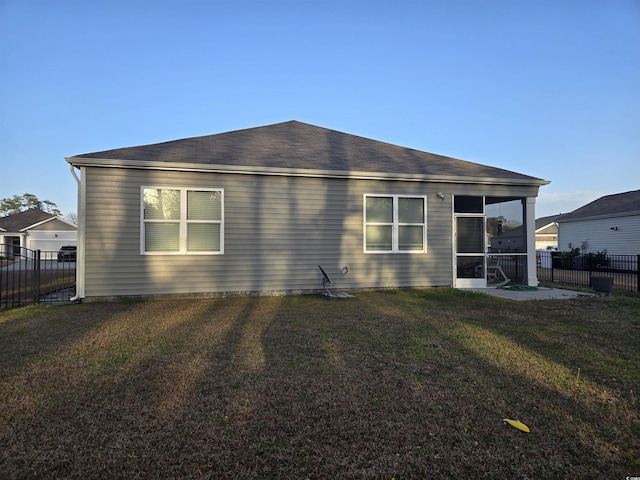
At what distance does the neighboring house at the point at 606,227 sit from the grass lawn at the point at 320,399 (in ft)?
56.3

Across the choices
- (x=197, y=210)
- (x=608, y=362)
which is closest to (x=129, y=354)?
(x=197, y=210)

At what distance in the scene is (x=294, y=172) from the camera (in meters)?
8.68

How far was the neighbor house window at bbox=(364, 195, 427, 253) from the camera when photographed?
368 inches

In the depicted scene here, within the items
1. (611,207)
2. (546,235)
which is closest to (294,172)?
(611,207)

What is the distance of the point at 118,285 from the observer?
7941mm

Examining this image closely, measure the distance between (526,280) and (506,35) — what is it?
7.98 meters

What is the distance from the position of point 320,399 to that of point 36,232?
142ft

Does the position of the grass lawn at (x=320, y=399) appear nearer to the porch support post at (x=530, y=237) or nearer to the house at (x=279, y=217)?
the house at (x=279, y=217)

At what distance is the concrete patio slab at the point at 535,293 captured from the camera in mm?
8366

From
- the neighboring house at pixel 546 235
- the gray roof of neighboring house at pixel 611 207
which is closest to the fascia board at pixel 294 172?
the gray roof of neighboring house at pixel 611 207

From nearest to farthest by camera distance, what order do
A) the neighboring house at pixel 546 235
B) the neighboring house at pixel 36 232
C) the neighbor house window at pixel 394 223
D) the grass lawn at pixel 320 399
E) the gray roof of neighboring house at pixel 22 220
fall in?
1. the grass lawn at pixel 320 399
2. the neighbor house window at pixel 394 223
3. the neighboring house at pixel 36 232
4. the gray roof of neighboring house at pixel 22 220
5. the neighboring house at pixel 546 235

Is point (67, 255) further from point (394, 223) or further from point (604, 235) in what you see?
point (604, 235)

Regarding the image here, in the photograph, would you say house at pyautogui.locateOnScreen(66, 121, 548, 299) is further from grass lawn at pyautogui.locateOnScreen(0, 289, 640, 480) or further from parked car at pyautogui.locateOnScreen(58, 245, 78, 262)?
parked car at pyautogui.locateOnScreen(58, 245, 78, 262)

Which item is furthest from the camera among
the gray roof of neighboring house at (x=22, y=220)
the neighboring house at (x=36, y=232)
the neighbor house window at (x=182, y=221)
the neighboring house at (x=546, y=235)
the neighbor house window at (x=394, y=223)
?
the neighboring house at (x=546, y=235)
